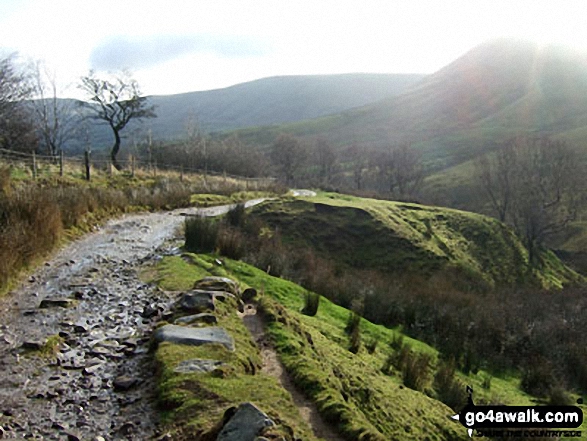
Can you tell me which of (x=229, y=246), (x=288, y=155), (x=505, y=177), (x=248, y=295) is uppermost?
(x=288, y=155)

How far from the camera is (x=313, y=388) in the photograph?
5.19 m

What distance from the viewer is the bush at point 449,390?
25.5 ft

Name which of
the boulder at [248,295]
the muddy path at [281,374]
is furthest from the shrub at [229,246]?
the muddy path at [281,374]

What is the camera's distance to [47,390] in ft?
15.5

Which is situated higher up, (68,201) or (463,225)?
(68,201)

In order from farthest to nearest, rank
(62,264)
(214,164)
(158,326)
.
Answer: (214,164) < (62,264) < (158,326)

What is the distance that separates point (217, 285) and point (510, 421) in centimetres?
497

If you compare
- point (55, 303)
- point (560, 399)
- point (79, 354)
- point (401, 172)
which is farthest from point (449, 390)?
point (401, 172)

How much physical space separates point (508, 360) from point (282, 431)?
11503mm

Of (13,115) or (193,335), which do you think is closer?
(193,335)

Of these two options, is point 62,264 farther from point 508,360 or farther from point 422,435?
point 508,360

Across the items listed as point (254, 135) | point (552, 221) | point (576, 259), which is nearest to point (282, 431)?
point (552, 221)

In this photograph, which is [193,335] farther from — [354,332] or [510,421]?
[510,421]

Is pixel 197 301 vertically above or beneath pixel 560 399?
above
